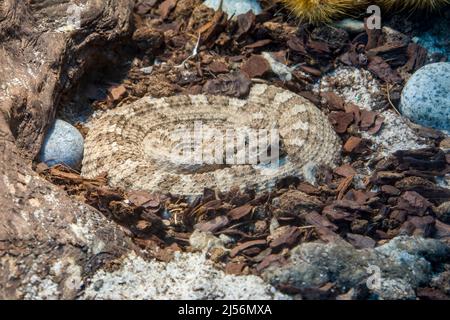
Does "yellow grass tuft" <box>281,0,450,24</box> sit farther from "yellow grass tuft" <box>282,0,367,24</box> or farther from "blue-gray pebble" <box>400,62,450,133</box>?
"blue-gray pebble" <box>400,62,450,133</box>

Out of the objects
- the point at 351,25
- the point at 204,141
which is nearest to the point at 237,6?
the point at 351,25

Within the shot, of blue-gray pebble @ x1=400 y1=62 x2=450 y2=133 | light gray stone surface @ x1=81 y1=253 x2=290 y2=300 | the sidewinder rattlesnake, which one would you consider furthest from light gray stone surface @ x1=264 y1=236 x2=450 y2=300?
blue-gray pebble @ x1=400 y1=62 x2=450 y2=133

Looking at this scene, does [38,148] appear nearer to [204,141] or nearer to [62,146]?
[62,146]

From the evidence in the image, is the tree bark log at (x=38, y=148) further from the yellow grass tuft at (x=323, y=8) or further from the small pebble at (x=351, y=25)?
the small pebble at (x=351, y=25)

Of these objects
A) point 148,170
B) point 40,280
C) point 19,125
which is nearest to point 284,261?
point 40,280

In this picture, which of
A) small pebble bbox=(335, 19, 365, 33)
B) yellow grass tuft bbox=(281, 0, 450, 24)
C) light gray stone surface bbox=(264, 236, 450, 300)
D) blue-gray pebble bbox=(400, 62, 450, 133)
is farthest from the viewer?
small pebble bbox=(335, 19, 365, 33)

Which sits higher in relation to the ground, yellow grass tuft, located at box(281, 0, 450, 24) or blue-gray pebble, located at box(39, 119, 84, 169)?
yellow grass tuft, located at box(281, 0, 450, 24)

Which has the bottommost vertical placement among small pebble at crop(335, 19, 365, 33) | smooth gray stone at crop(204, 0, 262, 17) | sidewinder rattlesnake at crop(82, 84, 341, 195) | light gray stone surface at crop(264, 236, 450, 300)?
sidewinder rattlesnake at crop(82, 84, 341, 195)
